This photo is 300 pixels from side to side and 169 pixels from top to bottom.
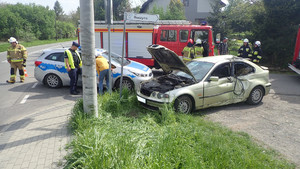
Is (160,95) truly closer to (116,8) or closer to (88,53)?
(88,53)

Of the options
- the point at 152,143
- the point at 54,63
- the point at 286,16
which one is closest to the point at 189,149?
the point at 152,143

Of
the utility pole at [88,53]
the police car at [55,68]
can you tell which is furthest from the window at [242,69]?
the utility pole at [88,53]

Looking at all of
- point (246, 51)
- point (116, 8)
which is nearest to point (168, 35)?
point (246, 51)

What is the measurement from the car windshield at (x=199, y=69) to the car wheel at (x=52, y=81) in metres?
4.56

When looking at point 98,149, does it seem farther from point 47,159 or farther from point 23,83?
point 23,83

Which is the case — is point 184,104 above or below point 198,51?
below

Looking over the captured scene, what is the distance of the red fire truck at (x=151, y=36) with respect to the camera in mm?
10984

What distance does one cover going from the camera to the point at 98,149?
129 inches

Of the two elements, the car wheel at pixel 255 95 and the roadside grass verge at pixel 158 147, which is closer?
the roadside grass verge at pixel 158 147

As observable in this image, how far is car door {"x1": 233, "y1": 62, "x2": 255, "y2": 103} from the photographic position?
653cm

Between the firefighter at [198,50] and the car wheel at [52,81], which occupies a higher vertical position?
the firefighter at [198,50]

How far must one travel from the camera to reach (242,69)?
6.79m

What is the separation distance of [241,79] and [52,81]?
6521 mm

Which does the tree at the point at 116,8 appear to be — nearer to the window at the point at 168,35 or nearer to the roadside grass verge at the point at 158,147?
the window at the point at 168,35
